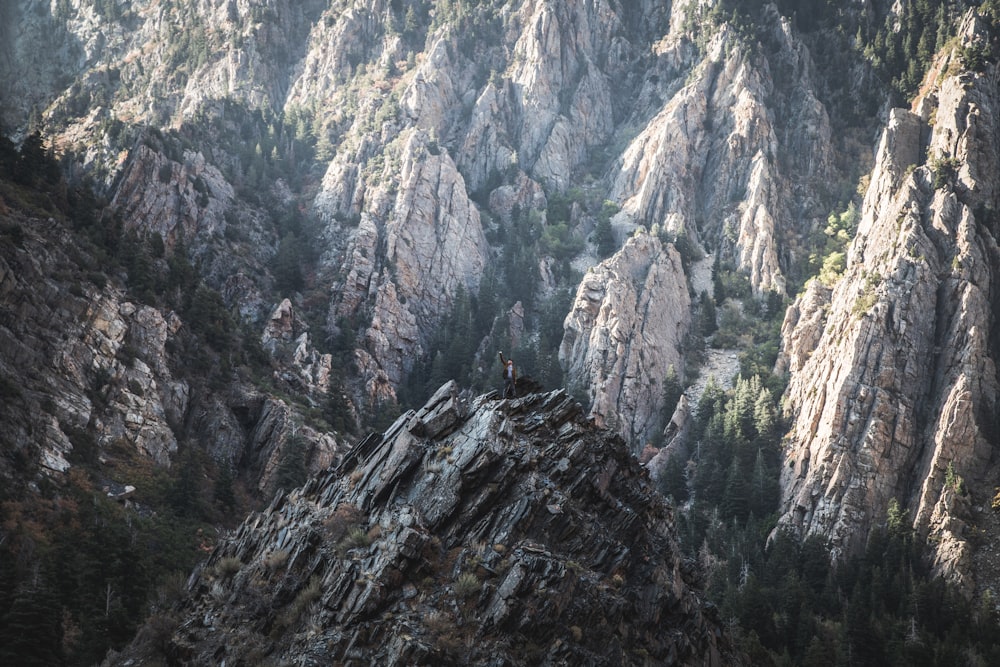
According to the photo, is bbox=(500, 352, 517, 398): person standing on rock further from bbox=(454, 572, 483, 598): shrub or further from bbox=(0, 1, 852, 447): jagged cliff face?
bbox=(0, 1, 852, 447): jagged cliff face

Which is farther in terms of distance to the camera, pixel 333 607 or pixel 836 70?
pixel 836 70

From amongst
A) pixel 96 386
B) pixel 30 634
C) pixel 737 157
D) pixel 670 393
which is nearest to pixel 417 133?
pixel 737 157

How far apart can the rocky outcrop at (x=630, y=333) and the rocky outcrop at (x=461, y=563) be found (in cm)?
5053

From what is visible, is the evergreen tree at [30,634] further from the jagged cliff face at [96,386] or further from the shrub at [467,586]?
the shrub at [467,586]

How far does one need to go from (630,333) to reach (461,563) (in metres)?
72.1

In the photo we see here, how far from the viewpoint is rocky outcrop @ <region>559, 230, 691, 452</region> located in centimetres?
9825

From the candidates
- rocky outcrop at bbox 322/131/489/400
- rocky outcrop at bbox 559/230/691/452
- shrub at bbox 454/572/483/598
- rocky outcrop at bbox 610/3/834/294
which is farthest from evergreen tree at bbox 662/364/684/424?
shrub at bbox 454/572/483/598

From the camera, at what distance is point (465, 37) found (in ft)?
500

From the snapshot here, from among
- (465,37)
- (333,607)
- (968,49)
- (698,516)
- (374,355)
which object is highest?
(465,37)

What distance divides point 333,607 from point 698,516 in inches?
2196

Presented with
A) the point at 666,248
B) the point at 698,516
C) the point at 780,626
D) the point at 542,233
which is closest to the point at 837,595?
the point at 780,626

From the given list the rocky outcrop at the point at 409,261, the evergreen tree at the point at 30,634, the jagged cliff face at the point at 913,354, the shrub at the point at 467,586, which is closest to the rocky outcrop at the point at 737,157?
the jagged cliff face at the point at 913,354

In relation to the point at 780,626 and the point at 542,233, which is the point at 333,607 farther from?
the point at 542,233

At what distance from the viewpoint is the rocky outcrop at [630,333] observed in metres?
98.2
